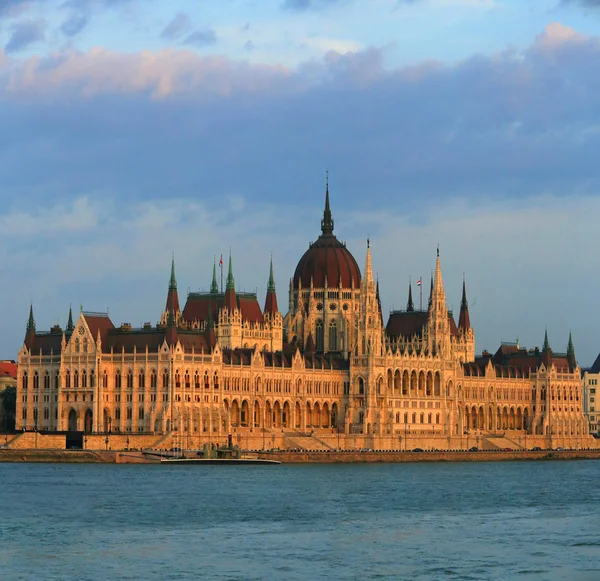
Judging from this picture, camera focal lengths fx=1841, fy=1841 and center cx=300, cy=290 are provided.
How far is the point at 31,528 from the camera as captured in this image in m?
99.8

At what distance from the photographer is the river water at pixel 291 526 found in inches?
3339

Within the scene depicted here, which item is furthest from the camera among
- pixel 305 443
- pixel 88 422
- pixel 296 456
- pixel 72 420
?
pixel 72 420

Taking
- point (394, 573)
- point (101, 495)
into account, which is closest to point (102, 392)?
point (101, 495)

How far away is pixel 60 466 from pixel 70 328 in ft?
107

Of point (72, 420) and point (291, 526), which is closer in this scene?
point (291, 526)

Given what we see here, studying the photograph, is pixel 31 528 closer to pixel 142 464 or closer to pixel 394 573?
pixel 394 573

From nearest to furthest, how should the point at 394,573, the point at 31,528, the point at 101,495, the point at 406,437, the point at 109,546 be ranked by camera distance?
the point at 394,573 < the point at 109,546 < the point at 31,528 < the point at 101,495 < the point at 406,437

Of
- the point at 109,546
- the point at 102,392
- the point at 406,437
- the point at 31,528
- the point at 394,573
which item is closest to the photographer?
the point at 394,573

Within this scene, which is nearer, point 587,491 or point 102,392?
point 587,491

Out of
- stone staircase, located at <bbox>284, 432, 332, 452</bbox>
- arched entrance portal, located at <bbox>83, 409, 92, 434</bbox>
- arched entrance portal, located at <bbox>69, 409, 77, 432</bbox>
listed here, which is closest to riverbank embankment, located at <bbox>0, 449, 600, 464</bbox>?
stone staircase, located at <bbox>284, 432, 332, 452</bbox>

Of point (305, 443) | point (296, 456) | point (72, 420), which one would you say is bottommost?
point (296, 456)

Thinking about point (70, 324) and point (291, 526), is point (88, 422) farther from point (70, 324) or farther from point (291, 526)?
point (291, 526)

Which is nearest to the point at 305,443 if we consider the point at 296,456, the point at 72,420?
the point at 296,456

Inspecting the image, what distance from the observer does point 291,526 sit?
337 ft
